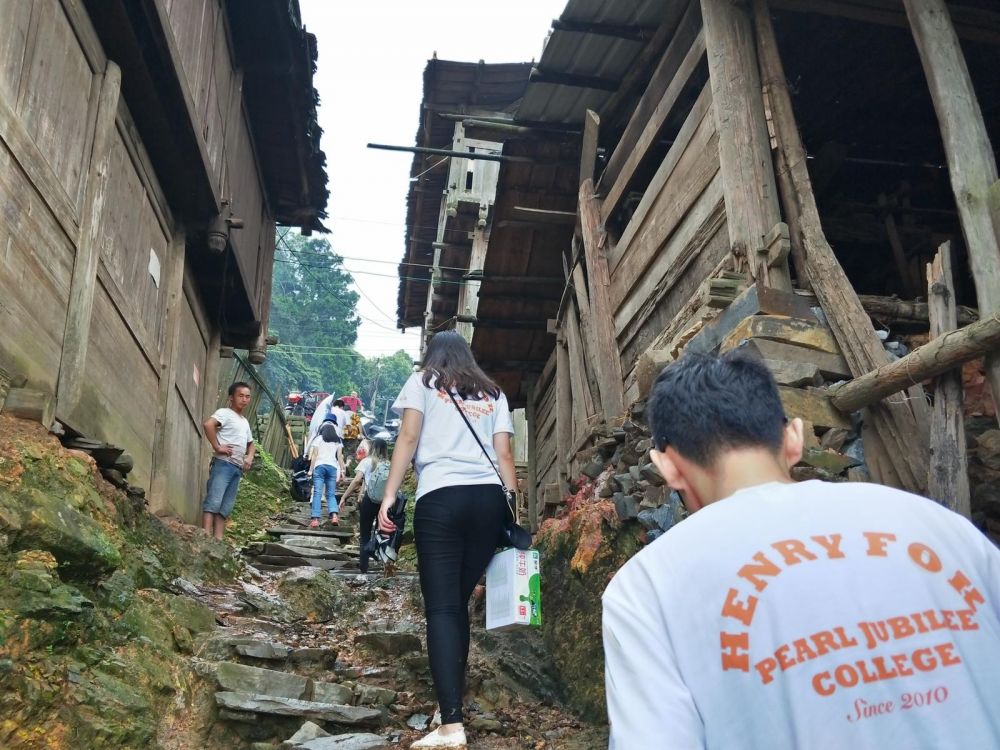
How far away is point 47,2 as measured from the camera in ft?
18.0

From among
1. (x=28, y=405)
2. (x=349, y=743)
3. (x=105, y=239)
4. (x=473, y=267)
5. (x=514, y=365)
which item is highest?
(x=473, y=267)

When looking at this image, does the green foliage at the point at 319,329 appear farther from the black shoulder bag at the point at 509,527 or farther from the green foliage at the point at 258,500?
the black shoulder bag at the point at 509,527

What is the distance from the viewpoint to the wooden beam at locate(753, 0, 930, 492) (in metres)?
3.93

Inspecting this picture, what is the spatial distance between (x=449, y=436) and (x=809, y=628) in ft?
9.64

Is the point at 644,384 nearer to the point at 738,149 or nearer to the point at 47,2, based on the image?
the point at 738,149

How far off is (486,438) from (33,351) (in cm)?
290

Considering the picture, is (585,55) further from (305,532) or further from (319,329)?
(319,329)

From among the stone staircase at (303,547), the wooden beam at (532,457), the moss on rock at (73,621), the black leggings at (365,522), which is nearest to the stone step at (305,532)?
the stone staircase at (303,547)

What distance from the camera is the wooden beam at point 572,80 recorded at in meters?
7.58

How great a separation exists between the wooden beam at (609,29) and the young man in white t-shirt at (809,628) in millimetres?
6184

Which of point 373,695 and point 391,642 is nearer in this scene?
point 373,695

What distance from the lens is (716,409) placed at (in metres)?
1.68

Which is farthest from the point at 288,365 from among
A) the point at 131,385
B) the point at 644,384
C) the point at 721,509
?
the point at 721,509

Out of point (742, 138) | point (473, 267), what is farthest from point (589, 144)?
point (473, 267)
